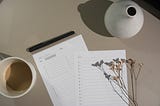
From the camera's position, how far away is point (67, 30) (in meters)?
0.85

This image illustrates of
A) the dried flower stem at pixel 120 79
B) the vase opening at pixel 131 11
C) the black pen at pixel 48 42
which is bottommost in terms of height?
the dried flower stem at pixel 120 79

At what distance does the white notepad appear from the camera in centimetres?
83

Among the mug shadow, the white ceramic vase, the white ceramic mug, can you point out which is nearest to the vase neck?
the white ceramic vase

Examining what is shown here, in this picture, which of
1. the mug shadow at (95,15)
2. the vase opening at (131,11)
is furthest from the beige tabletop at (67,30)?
the vase opening at (131,11)

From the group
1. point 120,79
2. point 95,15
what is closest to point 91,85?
point 120,79

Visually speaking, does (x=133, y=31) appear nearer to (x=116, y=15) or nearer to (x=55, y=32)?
(x=116, y=15)

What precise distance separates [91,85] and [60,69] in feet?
0.33

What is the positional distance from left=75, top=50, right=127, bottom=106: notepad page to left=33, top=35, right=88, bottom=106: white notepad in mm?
17

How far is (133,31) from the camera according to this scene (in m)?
0.79

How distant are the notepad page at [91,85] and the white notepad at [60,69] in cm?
2

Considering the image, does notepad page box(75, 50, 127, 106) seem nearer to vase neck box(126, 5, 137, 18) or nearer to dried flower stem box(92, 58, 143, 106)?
dried flower stem box(92, 58, 143, 106)

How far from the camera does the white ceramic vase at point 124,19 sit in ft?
2.48

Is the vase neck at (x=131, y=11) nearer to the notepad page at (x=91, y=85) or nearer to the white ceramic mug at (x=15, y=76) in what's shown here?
the notepad page at (x=91, y=85)

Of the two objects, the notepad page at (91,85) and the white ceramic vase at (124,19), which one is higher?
the white ceramic vase at (124,19)
